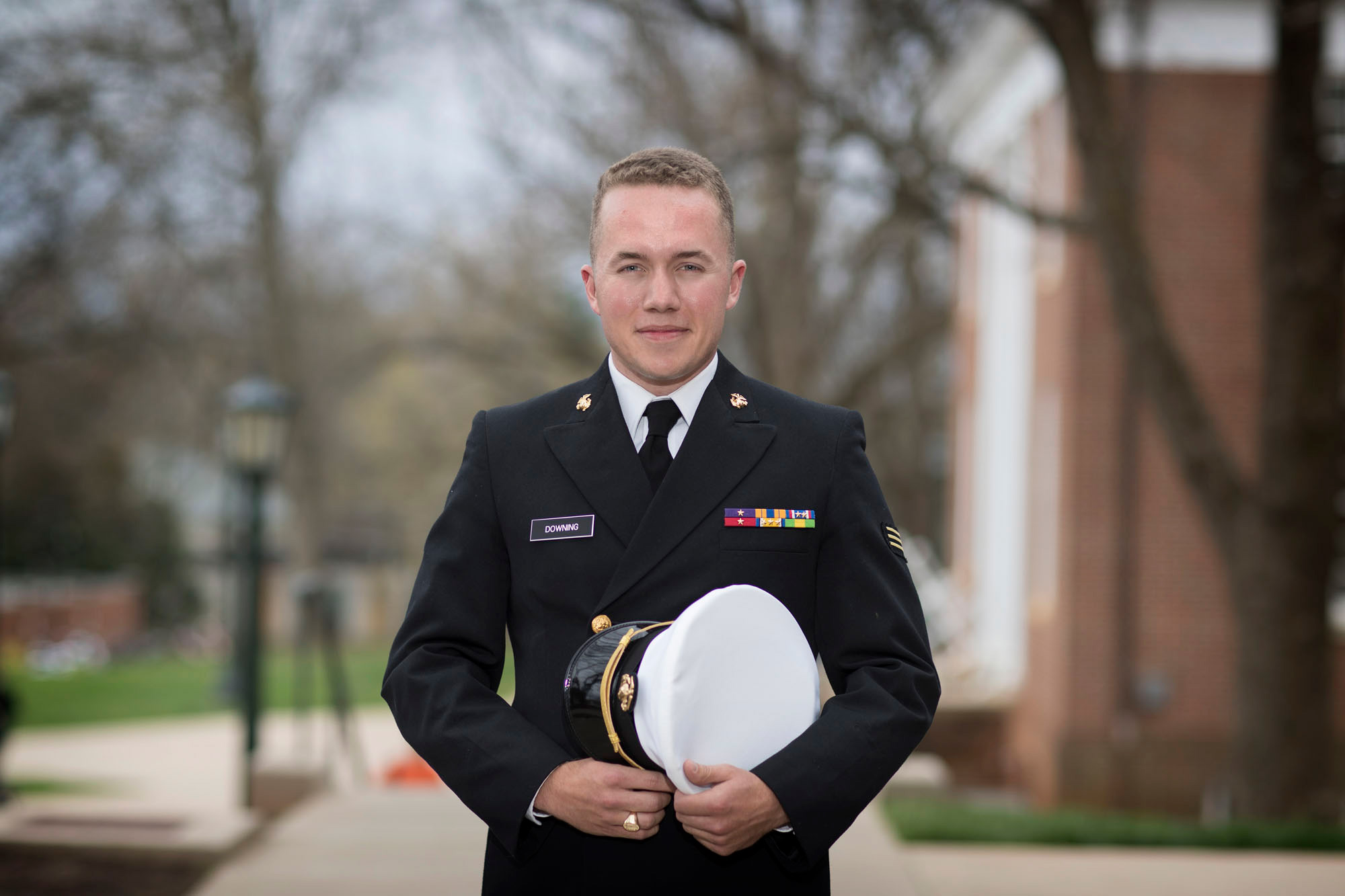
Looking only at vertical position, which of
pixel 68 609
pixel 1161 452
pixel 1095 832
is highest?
pixel 1161 452

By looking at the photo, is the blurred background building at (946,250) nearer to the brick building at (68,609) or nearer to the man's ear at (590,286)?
the brick building at (68,609)

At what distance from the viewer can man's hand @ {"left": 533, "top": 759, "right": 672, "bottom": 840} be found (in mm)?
1984

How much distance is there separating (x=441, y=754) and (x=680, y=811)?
1.28 feet

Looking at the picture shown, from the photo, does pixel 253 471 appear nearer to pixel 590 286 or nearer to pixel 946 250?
pixel 590 286

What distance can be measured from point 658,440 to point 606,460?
10cm

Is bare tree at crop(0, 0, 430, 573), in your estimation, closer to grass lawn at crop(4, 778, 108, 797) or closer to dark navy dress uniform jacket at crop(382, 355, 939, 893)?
grass lawn at crop(4, 778, 108, 797)

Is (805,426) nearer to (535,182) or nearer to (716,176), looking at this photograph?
(716,176)

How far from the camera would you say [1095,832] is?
7.47m

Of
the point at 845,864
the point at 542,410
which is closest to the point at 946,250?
the point at 845,864

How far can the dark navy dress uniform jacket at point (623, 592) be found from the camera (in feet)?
6.86

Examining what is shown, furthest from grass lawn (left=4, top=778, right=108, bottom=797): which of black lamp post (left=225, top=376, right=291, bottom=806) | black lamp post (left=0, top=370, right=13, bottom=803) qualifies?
black lamp post (left=225, top=376, right=291, bottom=806)

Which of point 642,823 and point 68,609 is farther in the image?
point 68,609

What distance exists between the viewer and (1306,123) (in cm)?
897

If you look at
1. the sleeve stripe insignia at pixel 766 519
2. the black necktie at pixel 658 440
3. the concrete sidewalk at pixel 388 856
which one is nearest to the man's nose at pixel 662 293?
the black necktie at pixel 658 440
